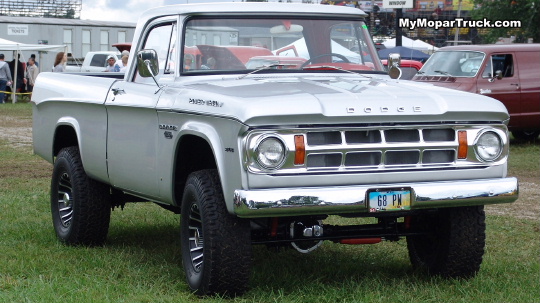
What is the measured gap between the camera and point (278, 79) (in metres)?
6.29

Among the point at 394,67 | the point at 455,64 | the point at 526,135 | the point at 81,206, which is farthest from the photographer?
the point at 526,135

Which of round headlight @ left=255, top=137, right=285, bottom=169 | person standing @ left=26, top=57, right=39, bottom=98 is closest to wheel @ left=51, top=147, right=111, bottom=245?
round headlight @ left=255, top=137, right=285, bottom=169

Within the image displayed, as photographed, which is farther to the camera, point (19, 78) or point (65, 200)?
point (19, 78)

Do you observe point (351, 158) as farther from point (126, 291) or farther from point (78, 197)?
point (78, 197)

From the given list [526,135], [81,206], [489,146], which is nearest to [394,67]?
[489,146]

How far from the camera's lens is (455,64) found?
1678 centimetres

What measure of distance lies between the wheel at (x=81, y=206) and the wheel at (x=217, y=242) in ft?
6.11

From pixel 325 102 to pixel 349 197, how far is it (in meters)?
0.52

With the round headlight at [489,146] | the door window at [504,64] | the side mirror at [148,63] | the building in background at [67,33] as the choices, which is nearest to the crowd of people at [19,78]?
the building in background at [67,33]

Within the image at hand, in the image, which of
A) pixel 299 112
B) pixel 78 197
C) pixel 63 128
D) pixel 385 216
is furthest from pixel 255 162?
pixel 63 128

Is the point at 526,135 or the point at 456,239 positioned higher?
the point at 456,239

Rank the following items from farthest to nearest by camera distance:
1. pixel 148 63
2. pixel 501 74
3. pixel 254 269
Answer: pixel 501 74 < pixel 254 269 < pixel 148 63

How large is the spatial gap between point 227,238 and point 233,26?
179cm

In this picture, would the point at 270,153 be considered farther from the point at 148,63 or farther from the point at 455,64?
the point at 455,64
